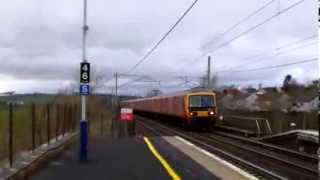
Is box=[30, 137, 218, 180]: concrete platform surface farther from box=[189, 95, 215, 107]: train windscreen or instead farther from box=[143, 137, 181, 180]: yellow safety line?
box=[189, 95, 215, 107]: train windscreen

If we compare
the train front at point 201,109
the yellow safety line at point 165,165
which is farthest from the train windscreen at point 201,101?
the yellow safety line at point 165,165

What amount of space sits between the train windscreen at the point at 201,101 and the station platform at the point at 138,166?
2238cm

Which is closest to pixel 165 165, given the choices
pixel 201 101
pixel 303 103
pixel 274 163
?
pixel 274 163

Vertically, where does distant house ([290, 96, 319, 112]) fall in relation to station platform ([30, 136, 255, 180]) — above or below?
above

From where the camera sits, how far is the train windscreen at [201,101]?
4641cm

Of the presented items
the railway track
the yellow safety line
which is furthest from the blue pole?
the railway track

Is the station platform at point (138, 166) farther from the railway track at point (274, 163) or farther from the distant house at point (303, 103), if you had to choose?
the distant house at point (303, 103)

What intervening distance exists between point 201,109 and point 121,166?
2897cm

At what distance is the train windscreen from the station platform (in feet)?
73.4

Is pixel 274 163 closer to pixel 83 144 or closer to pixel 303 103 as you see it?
pixel 83 144

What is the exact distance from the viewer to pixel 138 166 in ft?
58.1

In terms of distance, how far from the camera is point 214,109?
4675 cm

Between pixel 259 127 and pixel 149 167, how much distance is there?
892 inches

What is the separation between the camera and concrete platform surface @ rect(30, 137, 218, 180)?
1559cm
